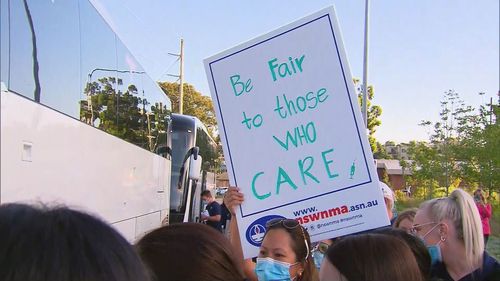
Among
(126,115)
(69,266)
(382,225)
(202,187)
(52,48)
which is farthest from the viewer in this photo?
A: (202,187)

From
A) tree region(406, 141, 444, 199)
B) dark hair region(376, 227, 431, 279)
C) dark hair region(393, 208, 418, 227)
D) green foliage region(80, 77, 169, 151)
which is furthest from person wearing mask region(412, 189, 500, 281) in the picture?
tree region(406, 141, 444, 199)

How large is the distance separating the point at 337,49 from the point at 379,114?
27.8 metres

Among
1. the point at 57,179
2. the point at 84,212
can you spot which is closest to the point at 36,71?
the point at 57,179

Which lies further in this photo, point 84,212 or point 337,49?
point 337,49

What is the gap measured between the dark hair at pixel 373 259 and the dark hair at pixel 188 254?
629 millimetres

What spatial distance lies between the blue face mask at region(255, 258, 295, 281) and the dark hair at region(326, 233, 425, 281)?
25.0 inches

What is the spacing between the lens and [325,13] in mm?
3396

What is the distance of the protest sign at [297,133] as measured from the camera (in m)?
3.36

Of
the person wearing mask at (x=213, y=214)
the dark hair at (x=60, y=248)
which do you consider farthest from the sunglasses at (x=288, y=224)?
the person wearing mask at (x=213, y=214)

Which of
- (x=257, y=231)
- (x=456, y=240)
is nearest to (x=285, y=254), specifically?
(x=257, y=231)

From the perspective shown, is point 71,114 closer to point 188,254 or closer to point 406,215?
point 406,215

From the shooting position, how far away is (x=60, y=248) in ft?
3.39

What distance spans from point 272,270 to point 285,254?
13 centimetres

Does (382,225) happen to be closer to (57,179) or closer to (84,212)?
(84,212)
